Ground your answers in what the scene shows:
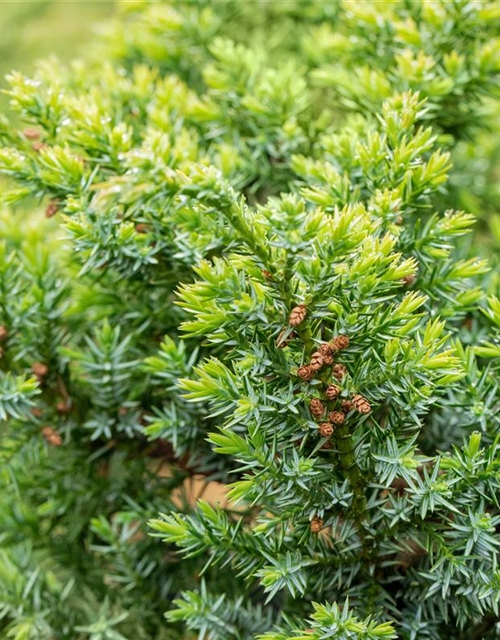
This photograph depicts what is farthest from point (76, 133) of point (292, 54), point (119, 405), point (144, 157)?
point (292, 54)

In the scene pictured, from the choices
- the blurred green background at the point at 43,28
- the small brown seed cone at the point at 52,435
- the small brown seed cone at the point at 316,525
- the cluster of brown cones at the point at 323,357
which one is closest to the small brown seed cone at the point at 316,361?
the cluster of brown cones at the point at 323,357

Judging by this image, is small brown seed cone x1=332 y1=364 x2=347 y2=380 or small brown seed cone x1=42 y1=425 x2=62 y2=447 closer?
small brown seed cone x1=332 y1=364 x2=347 y2=380

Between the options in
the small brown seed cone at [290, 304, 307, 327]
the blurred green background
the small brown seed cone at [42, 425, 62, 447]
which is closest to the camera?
the small brown seed cone at [290, 304, 307, 327]

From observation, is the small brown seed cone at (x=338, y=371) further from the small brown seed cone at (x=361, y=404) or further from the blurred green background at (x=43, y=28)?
the blurred green background at (x=43, y=28)

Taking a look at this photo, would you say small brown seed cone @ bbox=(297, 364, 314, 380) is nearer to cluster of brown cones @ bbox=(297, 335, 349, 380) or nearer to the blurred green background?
cluster of brown cones @ bbox=(297, 335, 349, 380)

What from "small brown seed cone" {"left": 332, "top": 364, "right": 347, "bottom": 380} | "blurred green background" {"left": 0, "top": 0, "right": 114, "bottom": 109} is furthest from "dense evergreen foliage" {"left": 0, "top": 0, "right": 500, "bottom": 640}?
"blurred green background" {"left": 0, "top": 0, "right": 114, "bottom": 109}

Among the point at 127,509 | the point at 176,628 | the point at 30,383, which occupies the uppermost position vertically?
the point at 30,383

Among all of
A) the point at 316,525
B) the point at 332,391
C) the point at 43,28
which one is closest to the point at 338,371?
the point at 332,391

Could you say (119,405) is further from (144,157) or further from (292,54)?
(292,54)
